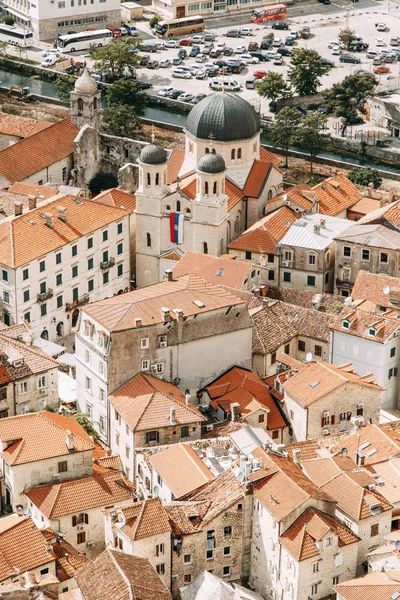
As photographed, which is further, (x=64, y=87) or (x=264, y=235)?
(x=64, y=87)

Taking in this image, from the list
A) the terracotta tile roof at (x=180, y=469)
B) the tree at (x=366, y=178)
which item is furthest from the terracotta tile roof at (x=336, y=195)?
the terracotta tile roof at (x=180, y=469)

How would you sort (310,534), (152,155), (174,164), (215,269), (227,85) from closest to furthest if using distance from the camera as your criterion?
1. (310,534)
2. (215,269)
3. (152,155)
4. (174,164)
5. (227,85)

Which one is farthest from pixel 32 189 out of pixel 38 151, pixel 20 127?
pixel 20 127

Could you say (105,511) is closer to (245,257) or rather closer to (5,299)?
(5,299)

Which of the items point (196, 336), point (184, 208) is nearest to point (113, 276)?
point (184, 208)

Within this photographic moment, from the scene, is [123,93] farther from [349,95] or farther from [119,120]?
[349,95]

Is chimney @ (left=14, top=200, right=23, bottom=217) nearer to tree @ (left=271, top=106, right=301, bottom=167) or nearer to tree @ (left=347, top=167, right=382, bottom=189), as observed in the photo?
tree @ (left=347, top=167, right=382, bottom=189)

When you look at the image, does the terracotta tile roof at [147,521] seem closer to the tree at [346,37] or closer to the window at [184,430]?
the window at [184,430]
